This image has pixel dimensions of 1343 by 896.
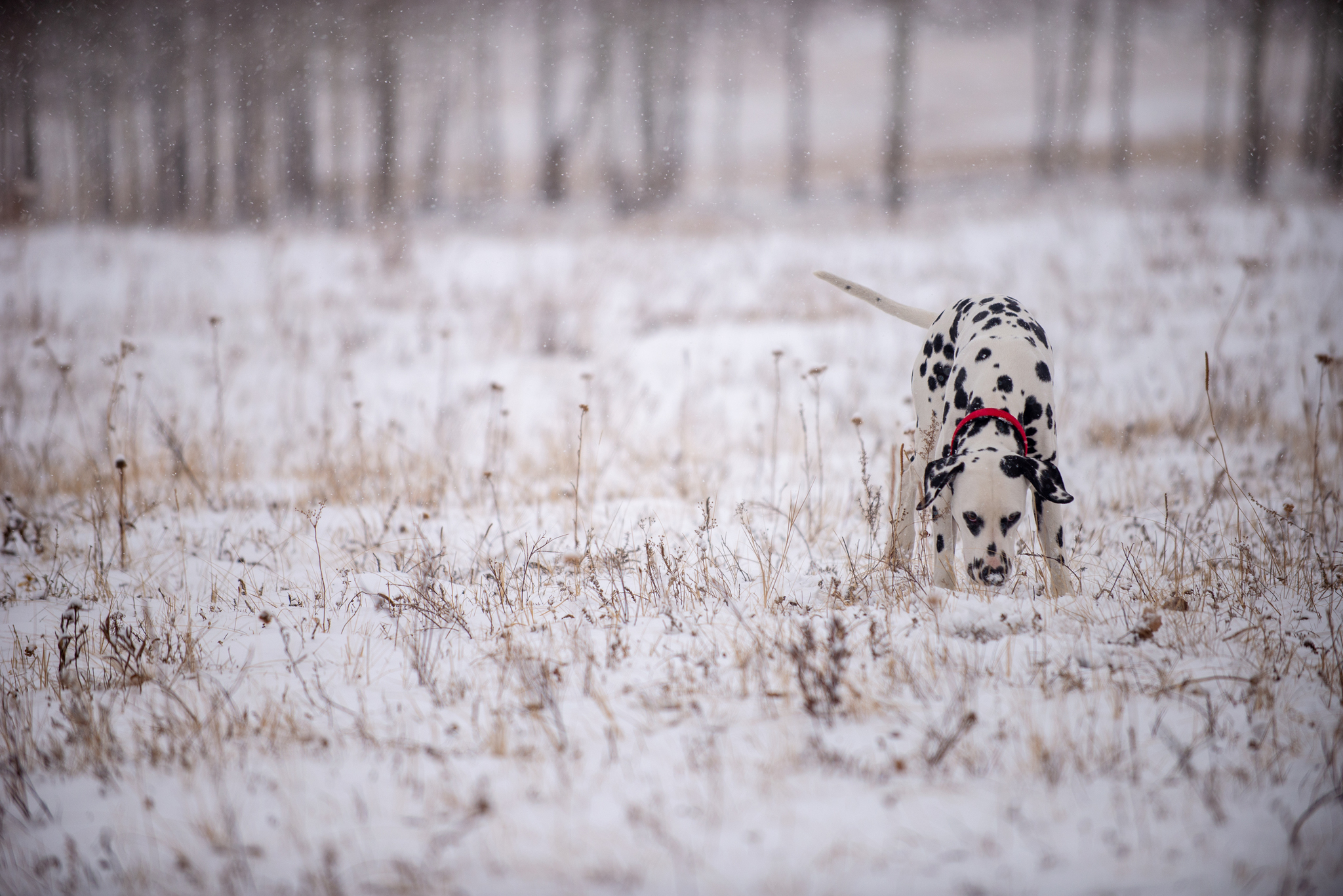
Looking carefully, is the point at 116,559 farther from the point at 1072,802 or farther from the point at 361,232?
the point at 361,232

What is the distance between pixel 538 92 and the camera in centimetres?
2402

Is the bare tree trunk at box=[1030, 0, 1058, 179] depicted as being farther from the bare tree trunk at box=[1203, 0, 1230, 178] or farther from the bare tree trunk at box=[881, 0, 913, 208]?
the bare tree trunk at box=[881, 0, 913, 208]

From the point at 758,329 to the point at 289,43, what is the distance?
60.3ft

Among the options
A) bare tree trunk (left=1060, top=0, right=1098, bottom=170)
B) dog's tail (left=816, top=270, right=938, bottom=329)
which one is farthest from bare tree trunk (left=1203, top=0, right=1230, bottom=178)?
dog's tail (left=816, top=270, right=938, bottom=329)

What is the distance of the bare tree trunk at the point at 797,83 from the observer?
2189 cm

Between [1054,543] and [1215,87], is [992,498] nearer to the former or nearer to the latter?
[1054,543]

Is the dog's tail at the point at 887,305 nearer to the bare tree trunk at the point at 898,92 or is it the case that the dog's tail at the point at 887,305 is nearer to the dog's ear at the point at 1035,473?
the dog's ear at the point at 1035,473

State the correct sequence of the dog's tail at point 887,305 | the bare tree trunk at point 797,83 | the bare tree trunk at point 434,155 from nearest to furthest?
the dog's tail at point 887,305, the bare tree trunk at point 797,83, the bare tree trunk at point 434,155

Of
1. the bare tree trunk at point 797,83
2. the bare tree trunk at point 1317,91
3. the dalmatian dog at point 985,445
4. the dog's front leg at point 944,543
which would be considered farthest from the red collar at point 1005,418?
the bare tree trunk at point 1317,91

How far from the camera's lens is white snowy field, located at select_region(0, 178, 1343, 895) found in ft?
6.47

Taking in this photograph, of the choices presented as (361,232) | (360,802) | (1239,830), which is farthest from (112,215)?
(1239,830)

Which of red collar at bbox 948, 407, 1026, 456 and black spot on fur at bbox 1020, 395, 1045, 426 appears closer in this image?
red collar at bbox 948, 407, 1026, 456

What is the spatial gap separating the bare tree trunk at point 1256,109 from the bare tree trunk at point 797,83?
10626 mm

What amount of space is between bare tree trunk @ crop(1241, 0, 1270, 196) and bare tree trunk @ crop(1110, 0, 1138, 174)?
334 centimetres
